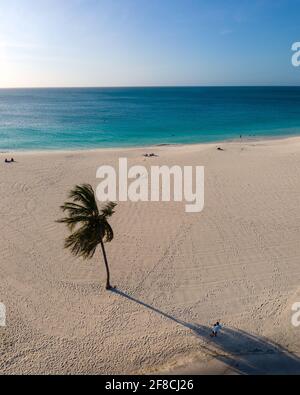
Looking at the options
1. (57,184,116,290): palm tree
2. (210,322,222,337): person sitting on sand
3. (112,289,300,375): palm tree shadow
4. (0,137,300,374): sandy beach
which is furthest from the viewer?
(57,184,116,290): palm tree

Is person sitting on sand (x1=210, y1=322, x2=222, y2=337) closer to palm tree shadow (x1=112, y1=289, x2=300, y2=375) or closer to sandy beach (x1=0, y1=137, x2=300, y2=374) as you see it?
palm tree shadow (x1=112, y1=289, x2=300, y2=375)

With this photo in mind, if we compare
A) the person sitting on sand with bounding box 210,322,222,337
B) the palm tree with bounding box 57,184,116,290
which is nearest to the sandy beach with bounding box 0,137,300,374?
the person sitting on sand with bounding box 210,322,222,337

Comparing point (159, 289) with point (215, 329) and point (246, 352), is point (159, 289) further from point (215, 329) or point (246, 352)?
point (246, 352)

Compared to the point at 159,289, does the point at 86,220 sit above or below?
above

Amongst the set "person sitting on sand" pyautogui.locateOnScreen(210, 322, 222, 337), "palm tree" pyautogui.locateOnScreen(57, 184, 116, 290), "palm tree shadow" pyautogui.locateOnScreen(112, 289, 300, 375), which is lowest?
"palm tree shadow" pyautogui.locateOnScreen(112, 289, 300, 375)

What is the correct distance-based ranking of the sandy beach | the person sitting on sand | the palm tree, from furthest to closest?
the palm tree, the person sitting on sand, the sandy beach

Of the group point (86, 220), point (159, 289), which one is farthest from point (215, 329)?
point (86, 220)
